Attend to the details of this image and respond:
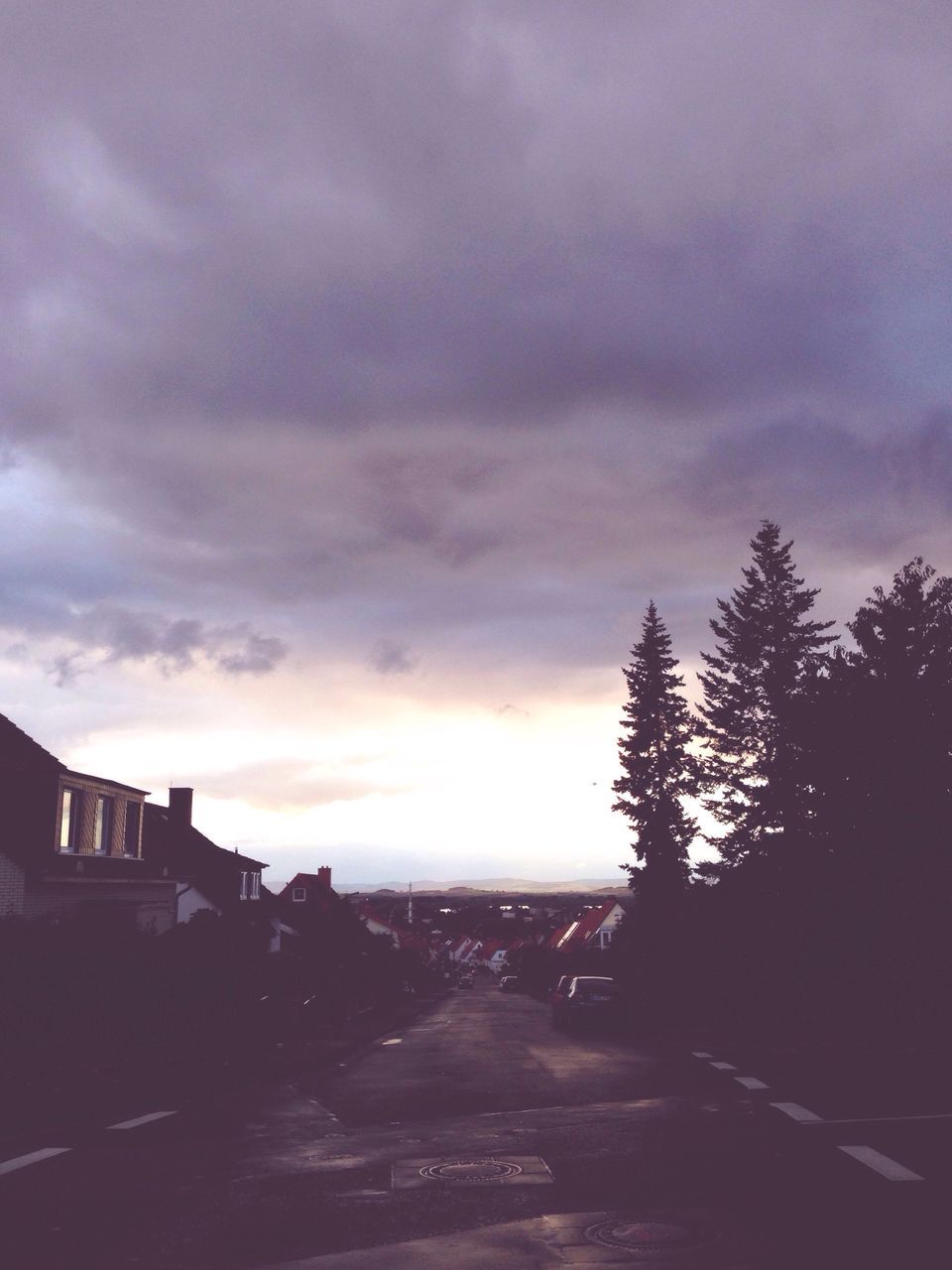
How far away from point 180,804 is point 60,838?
2768 cm

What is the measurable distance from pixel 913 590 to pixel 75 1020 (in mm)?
22054

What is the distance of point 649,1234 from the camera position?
661 cm

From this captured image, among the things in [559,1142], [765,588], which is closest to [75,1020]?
[559,1142]

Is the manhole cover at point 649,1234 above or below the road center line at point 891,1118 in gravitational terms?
above

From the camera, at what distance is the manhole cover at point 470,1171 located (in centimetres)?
845

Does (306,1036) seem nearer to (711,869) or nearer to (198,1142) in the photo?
(198,1142)

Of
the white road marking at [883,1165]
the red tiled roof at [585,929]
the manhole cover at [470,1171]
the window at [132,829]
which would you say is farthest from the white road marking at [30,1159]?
the red tiled roof at [585,929]

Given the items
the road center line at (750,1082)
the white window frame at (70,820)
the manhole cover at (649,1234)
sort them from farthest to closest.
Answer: the white window frame at (70,820), the road center line at (750,1082), the manhole cover at (649,1234)

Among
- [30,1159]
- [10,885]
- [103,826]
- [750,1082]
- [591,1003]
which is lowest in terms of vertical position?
[591,1003]

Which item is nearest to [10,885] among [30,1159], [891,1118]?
[30,1159]

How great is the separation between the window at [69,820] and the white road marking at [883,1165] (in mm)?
31295

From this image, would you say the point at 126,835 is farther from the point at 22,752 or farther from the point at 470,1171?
the point at 470,1171

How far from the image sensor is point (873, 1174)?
807 cm

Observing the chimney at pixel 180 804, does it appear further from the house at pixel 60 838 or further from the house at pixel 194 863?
the house at pixel 60 838
